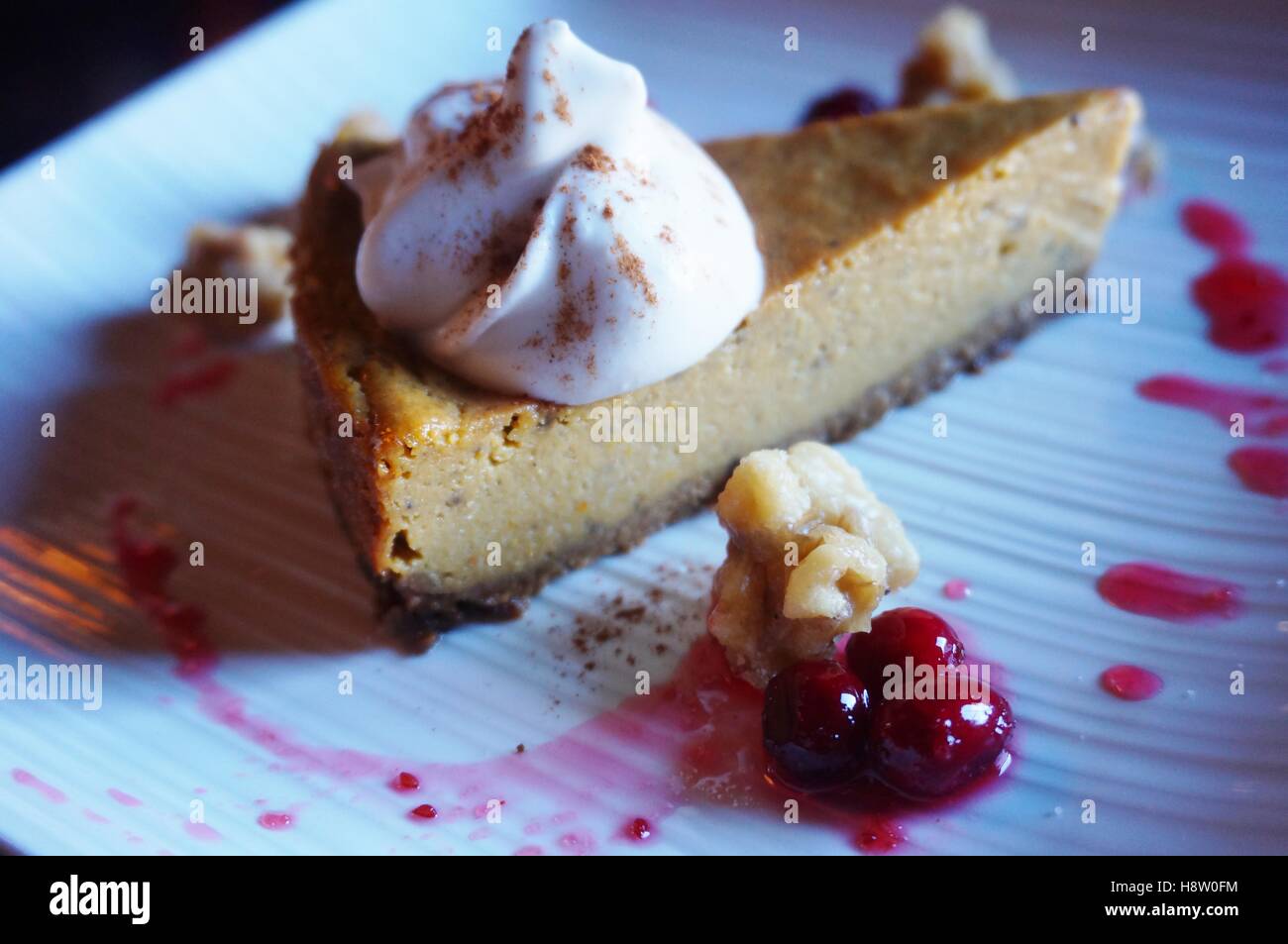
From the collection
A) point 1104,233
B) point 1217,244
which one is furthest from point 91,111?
point 1217,244

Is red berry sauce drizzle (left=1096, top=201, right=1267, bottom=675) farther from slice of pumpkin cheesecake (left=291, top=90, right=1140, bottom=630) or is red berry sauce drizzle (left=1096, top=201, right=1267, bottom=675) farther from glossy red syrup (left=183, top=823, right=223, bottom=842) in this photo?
glossy red syrup (left=183, top=823, right=223, bottom=842)

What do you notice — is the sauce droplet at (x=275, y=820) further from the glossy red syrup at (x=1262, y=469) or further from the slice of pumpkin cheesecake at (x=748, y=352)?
the glossy red syrup at (x=1262, y=469)

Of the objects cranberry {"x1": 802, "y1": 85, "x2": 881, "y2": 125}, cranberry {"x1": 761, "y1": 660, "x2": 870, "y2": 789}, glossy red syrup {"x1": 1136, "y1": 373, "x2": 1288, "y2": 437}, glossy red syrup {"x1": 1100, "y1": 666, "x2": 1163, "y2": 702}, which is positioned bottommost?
glossy red syrup {"x1": 1100, "y1": 666, "x2": 1163, "y2": 702}

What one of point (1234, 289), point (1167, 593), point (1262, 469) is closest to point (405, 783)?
point (1167, 593)

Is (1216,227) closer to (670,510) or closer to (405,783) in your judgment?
(670,510)

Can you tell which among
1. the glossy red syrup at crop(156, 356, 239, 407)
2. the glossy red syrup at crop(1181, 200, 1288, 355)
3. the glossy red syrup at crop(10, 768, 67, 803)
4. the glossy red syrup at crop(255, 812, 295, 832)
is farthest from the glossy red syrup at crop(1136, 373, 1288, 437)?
the glossy red syrup at crop(10, 768, 67, 803)

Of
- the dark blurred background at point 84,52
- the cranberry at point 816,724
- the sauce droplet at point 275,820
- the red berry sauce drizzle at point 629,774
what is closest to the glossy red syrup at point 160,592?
the red berry sauce drizzle at point 629,774
